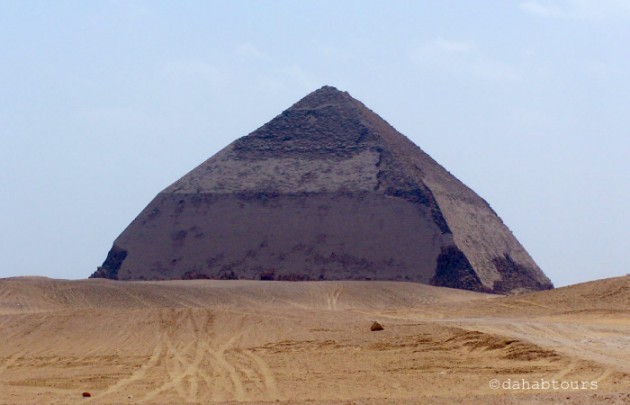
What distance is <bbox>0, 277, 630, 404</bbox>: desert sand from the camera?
1305 centimetres

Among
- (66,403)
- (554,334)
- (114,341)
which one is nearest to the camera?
(66,403)

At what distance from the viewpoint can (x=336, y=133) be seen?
2638 inches

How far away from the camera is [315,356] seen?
17719 millimetres

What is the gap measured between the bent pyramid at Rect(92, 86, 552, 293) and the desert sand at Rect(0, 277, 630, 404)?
2204 cm

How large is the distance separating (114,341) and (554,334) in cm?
845

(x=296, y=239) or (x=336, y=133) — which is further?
(x=336, y=133)

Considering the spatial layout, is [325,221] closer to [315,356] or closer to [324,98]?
[324,98]

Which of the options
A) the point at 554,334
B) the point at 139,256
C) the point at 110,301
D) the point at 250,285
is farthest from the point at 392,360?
the point at 139,256

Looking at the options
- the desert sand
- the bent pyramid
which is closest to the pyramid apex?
the bent pyramid

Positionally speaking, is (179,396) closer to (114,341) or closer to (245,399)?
(245,399)

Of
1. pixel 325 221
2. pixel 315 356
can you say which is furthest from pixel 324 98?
pixel 315 356

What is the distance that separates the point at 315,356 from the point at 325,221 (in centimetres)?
3932

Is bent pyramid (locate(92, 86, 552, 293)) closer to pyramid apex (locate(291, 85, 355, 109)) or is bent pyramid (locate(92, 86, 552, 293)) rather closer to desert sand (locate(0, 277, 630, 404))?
pyramid apex (locate(291, 85, 355, 109))

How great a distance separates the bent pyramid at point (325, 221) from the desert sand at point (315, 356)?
22042 millimetres
